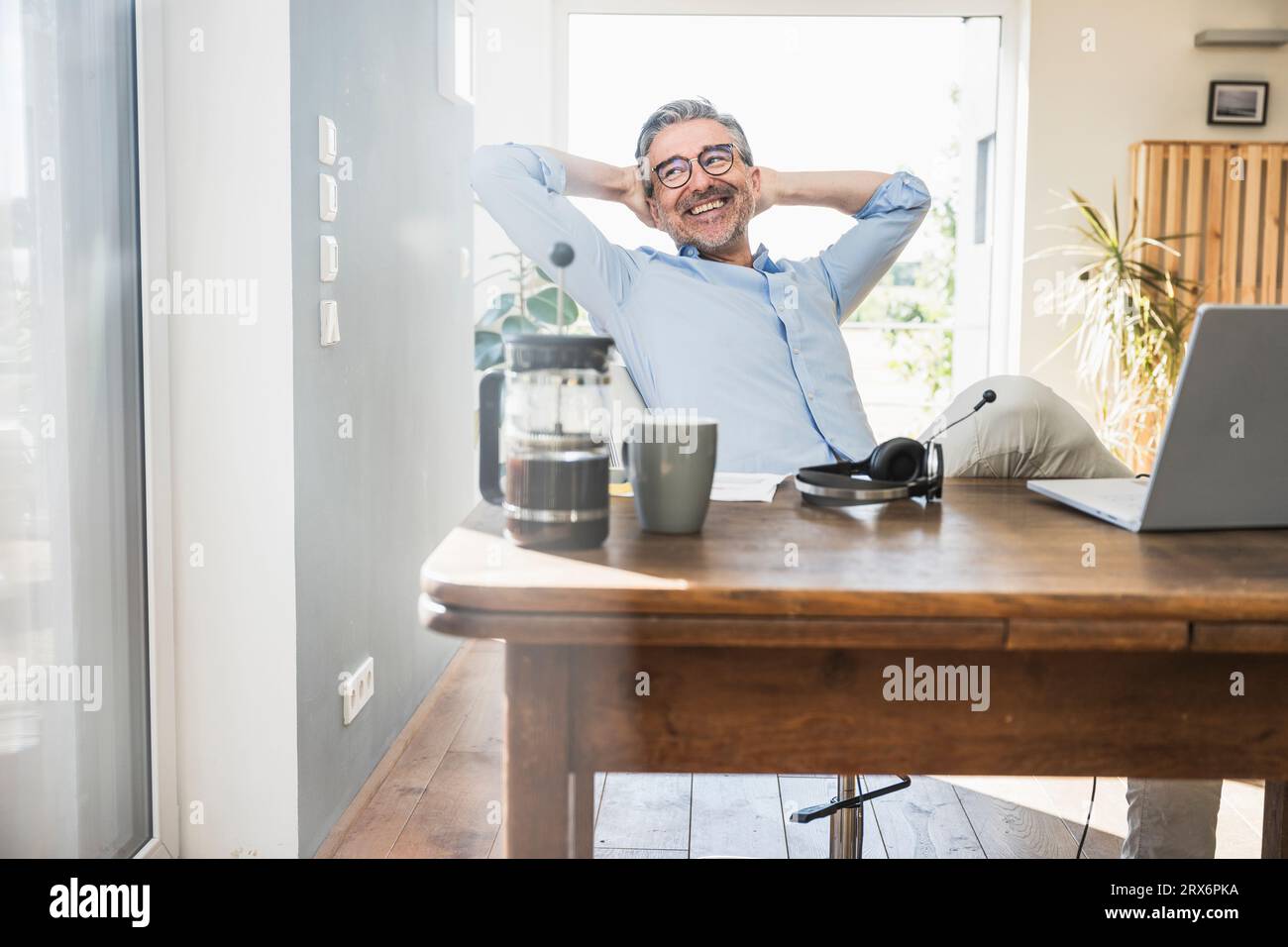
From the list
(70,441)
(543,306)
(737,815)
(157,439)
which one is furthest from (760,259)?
(543,306)

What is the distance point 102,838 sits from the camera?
178 centimetres

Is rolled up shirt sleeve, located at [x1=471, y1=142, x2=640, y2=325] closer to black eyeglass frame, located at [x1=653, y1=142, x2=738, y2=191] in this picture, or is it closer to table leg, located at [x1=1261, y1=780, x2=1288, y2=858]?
black eyeglass frame, located at [x1=653, y1=142, x2=738, y2=191]

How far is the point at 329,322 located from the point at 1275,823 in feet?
5.65

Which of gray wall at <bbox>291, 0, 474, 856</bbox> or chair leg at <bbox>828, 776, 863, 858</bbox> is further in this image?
gray wall at <bbox>291, 0, 474, 856</bbox>

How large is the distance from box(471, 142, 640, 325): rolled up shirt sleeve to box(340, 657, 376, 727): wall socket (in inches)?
35.3

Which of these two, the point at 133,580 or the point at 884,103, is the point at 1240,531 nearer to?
the point at 133,580

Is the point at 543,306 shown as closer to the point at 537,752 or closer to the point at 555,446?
the point at 555,446

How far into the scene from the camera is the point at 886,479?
136 centimetres

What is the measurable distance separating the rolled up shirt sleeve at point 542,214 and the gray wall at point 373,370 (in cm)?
30

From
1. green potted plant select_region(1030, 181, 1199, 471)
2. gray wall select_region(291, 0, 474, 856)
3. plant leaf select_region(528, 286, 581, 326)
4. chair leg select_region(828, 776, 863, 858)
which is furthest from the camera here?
green potted plant select_region(1030, 181, 1199, 471)

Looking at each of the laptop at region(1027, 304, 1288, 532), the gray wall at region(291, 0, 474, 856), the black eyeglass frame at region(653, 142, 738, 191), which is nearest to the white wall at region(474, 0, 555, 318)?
the gray wall at region(291, 0, 474, 856)

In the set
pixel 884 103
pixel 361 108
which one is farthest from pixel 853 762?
pixel 884 103

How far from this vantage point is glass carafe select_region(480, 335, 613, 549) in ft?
3.37
